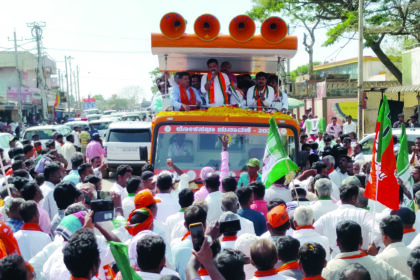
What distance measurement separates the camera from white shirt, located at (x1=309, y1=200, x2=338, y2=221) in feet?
18.7

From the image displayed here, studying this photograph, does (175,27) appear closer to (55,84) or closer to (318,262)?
(318,262)

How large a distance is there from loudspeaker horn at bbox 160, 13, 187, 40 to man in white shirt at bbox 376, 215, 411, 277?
495 cm

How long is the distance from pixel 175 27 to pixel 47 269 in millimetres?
5106

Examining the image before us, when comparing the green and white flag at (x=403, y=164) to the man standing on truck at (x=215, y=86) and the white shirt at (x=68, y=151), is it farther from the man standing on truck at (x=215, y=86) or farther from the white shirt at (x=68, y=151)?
the white shirt at (x=68, y=151)

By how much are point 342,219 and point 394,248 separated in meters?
0.88

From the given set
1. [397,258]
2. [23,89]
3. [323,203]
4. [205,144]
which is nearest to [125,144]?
[205,144]

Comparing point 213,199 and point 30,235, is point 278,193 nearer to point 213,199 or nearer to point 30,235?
point 213,199

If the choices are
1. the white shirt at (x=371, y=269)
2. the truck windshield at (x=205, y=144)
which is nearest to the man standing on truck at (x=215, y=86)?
the truck windshield at (x=205, y=144)

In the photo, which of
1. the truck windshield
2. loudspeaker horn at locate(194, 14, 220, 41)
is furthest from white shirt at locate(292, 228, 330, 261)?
loudspeaker horn at locate(194, 14, 220, 41)

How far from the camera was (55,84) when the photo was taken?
283 feet

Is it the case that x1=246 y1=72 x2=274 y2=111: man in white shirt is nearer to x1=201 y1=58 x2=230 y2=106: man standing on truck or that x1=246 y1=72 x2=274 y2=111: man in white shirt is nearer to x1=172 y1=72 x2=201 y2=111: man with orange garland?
x1=201 y1=58 x2=230 y2=106: man standing on truck

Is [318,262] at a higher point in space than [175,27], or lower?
lower

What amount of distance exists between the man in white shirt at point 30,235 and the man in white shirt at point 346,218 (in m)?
2.59

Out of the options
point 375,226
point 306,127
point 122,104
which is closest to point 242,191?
point 375,226
